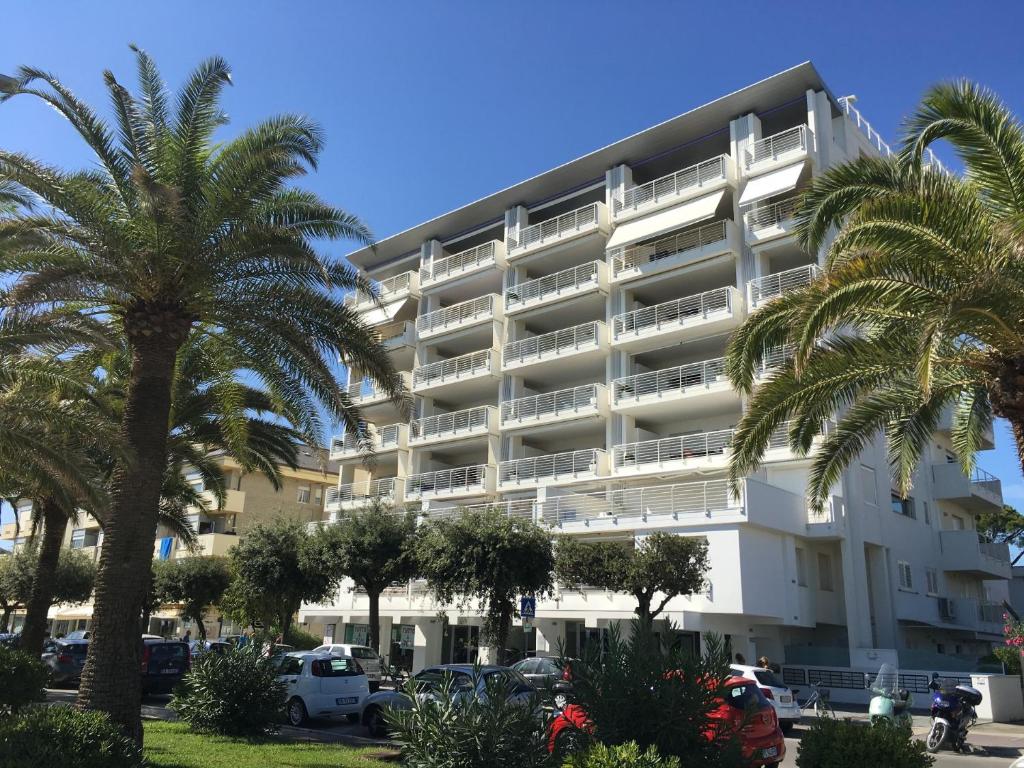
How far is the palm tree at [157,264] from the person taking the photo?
11719 millimetres

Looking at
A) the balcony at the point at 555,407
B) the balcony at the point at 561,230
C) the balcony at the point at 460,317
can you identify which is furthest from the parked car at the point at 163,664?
the balcony at the point at 561,230

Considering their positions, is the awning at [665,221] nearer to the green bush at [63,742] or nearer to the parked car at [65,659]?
the parked car at [65,659]

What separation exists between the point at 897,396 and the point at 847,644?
1775 cm

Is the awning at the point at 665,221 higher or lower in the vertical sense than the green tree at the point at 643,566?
higher

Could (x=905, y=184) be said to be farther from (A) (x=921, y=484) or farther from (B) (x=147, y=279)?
(A) (x=921, y=484)

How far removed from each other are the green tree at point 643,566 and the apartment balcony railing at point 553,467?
345 inches

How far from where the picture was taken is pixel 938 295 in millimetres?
11641

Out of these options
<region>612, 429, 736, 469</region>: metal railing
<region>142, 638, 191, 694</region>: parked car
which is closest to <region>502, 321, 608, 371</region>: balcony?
<region>612, 429, 736, 469</region>: metal railing

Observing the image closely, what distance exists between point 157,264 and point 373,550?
56.3 feet

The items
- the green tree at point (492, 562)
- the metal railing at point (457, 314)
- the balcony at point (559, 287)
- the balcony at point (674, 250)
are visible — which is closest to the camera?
the green tree at point (492, 562)

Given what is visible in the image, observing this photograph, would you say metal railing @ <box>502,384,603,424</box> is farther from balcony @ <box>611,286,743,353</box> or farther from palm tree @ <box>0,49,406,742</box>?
palm tree @ <box>0,49,406,742</box>


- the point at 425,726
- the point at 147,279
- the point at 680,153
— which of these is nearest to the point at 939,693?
the point at 425,726

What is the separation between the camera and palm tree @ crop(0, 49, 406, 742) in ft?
38.4

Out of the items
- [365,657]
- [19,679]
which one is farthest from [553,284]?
[19,679]
